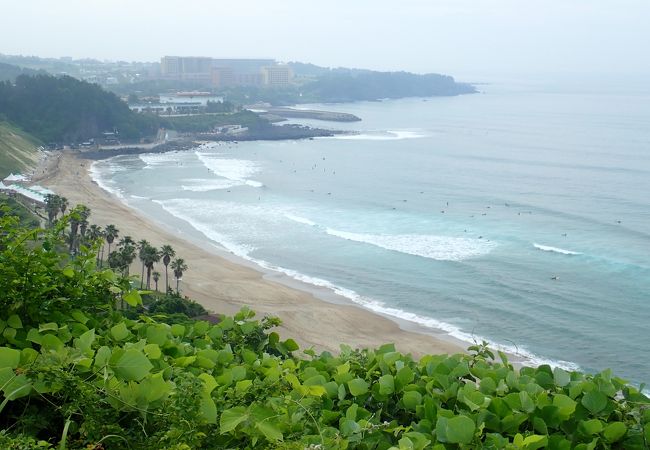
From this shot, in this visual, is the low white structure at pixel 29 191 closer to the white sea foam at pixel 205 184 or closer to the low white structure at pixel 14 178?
the low white structure at pixel 14 178

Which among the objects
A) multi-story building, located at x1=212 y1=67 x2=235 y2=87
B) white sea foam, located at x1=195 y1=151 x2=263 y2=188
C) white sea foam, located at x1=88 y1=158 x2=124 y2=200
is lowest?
white sea foam, located at x1=88 y1=158 x2=124 y2=200

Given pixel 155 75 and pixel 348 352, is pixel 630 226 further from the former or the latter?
pixel 155 75

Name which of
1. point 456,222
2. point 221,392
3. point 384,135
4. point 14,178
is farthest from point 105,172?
point 221,392

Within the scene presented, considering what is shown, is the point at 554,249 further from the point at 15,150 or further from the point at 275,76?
the point at 275,76

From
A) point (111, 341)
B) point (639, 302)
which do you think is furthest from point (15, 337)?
point (639, 302)

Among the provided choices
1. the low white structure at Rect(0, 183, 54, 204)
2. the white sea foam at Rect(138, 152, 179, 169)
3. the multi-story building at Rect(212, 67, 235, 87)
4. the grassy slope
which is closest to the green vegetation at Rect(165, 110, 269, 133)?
the white sea foam at Rect(138, 152, 179, 169)

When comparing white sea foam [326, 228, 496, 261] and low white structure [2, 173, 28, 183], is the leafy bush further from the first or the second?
low white structure [2, 173, 28, 183]

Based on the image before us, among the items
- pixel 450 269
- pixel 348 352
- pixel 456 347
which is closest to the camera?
pixel 348 352
